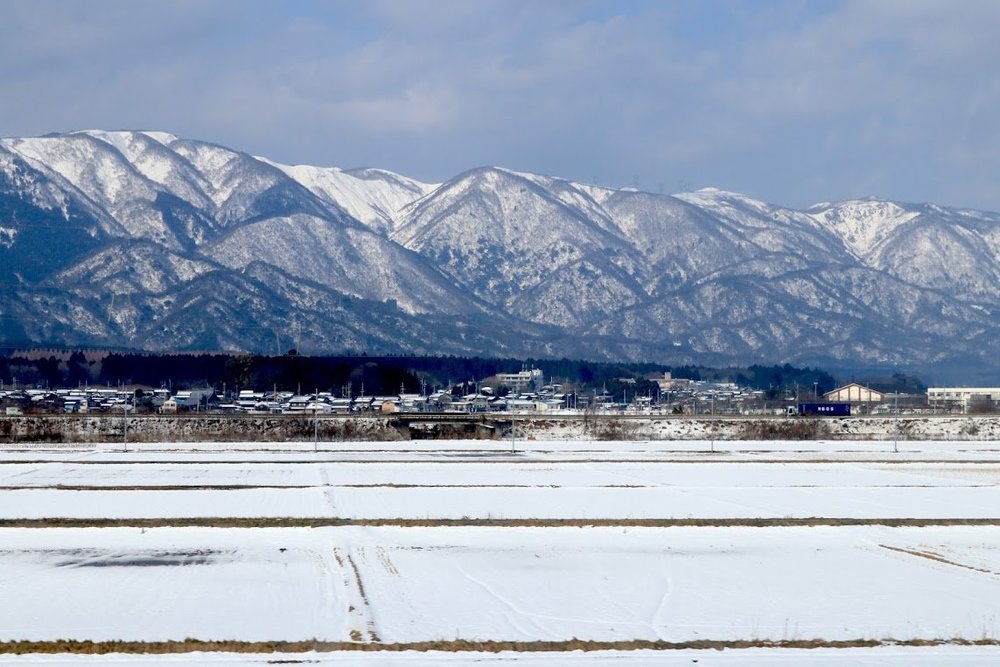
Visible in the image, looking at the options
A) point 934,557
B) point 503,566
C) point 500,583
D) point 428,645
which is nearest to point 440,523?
point 503,566

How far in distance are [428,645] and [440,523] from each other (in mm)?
18604

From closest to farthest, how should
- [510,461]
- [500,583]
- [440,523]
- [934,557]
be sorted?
[500,583]
[934,557]
[440,523]
[510,461]

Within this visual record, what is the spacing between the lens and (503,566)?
122 feet

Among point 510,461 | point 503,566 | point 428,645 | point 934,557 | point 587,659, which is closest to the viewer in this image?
point 587,659

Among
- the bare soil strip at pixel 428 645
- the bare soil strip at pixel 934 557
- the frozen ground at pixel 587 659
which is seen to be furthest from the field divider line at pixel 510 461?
the frozen ground at pixel 587 659

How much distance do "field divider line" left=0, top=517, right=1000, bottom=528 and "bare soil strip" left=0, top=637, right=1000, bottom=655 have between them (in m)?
17.6

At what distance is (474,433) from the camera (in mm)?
115125

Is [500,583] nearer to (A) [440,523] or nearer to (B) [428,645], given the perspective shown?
(B) [428,645]

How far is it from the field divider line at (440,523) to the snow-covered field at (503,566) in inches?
22.1

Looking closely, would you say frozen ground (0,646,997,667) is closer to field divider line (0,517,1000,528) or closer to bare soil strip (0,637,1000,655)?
bare soil strip (0,637,1000,655)

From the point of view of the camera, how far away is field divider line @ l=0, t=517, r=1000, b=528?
44844 millimetres

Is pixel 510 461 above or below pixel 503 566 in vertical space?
above

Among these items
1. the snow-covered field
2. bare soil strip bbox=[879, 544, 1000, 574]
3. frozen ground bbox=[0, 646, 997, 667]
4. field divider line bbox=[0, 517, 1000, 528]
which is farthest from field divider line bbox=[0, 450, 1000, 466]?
frozen ground bbox=[0, 646, 997, 667]

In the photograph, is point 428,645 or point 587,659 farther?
point 428,645
